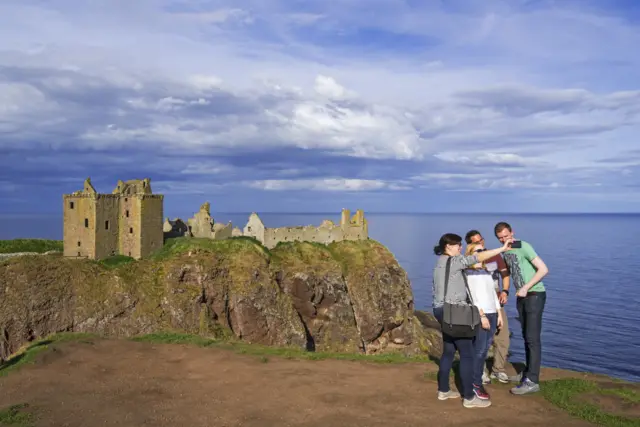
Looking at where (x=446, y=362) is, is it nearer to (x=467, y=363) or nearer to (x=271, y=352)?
(x=467, y=363)

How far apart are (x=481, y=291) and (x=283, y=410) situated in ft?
18.1

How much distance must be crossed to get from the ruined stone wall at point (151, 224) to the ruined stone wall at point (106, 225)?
2583mm

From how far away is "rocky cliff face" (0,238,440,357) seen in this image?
40.9 metres

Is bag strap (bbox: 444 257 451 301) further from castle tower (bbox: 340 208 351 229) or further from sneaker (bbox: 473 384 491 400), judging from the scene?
castle tower (bbox: 340 208 351 229)

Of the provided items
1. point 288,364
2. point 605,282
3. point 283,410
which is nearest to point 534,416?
point 283,410

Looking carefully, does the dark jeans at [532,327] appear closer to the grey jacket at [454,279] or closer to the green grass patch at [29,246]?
the grey jacket at [454,279]

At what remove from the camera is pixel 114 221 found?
48656mm

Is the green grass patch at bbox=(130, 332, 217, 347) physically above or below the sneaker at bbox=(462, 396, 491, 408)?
below

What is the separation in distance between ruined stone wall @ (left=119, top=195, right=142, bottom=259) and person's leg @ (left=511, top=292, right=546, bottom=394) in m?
42.3

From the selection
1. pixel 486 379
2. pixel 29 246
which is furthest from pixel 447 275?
pixel 29 246

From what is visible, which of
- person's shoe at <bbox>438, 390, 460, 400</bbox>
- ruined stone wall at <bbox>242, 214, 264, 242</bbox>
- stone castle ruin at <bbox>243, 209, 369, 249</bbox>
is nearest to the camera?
person's shoe at <bbox>438, 390, 460, 400</bbox>

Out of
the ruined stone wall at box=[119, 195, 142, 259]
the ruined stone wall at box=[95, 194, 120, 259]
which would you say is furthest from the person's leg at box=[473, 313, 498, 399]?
the ruined stone wall at box=[95, 194, 120, 259]

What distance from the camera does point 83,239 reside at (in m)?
47.3

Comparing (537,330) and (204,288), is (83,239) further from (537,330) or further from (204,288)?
(537,330)
